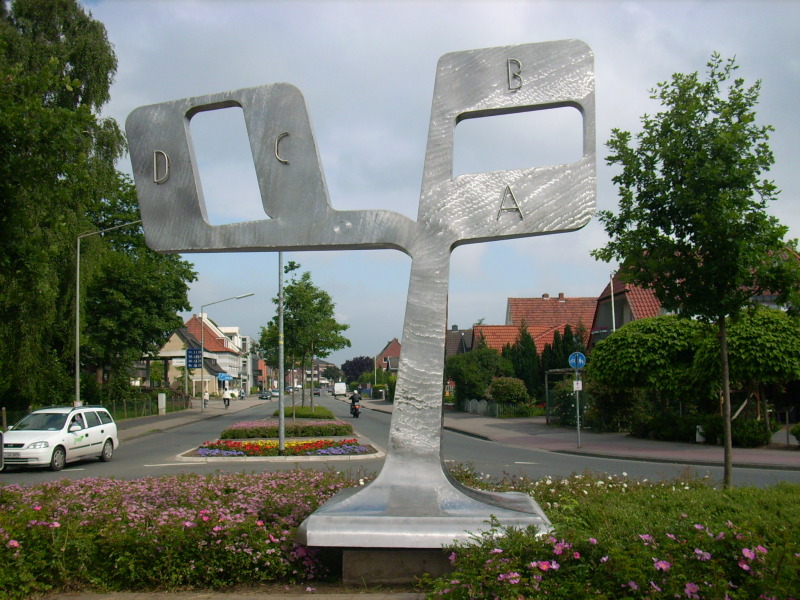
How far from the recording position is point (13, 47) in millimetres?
22875

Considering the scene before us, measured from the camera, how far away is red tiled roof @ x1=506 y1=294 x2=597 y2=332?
61.3 m

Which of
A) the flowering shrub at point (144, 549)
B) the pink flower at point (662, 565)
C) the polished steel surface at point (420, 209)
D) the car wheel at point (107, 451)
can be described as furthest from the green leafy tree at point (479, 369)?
the pink flower at point (662, 565)

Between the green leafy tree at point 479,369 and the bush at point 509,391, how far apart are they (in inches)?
171

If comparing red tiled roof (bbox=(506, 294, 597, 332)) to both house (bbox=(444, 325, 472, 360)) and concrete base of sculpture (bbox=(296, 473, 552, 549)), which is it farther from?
concrete base of sculpture (bbox=(296, 473, 552, 549))

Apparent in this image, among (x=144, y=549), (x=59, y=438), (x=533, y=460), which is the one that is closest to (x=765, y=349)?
(x=533, y=460)

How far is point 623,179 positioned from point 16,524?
7.92 metres

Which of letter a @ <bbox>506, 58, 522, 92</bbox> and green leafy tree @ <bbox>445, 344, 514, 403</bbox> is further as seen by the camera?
green leafy tree @ <bbox>445, 344, 514, 403</bbox>

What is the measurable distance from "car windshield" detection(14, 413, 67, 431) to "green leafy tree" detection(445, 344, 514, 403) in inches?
1197

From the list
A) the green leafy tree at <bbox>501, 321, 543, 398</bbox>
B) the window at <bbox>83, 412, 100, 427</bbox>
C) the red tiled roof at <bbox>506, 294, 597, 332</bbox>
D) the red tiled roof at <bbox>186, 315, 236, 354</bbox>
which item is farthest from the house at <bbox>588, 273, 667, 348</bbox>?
the red tiled roof at <bbox>186, 315, 236, 354</bbox>

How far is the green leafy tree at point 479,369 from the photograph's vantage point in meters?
47.1

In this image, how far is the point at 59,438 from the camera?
57.8 ft

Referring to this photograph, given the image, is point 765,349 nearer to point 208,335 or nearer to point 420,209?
point 420,209

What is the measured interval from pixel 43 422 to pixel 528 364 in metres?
33.1

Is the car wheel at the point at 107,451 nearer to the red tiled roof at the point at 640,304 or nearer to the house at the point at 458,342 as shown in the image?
the red tiled roof at the point at 640,304
